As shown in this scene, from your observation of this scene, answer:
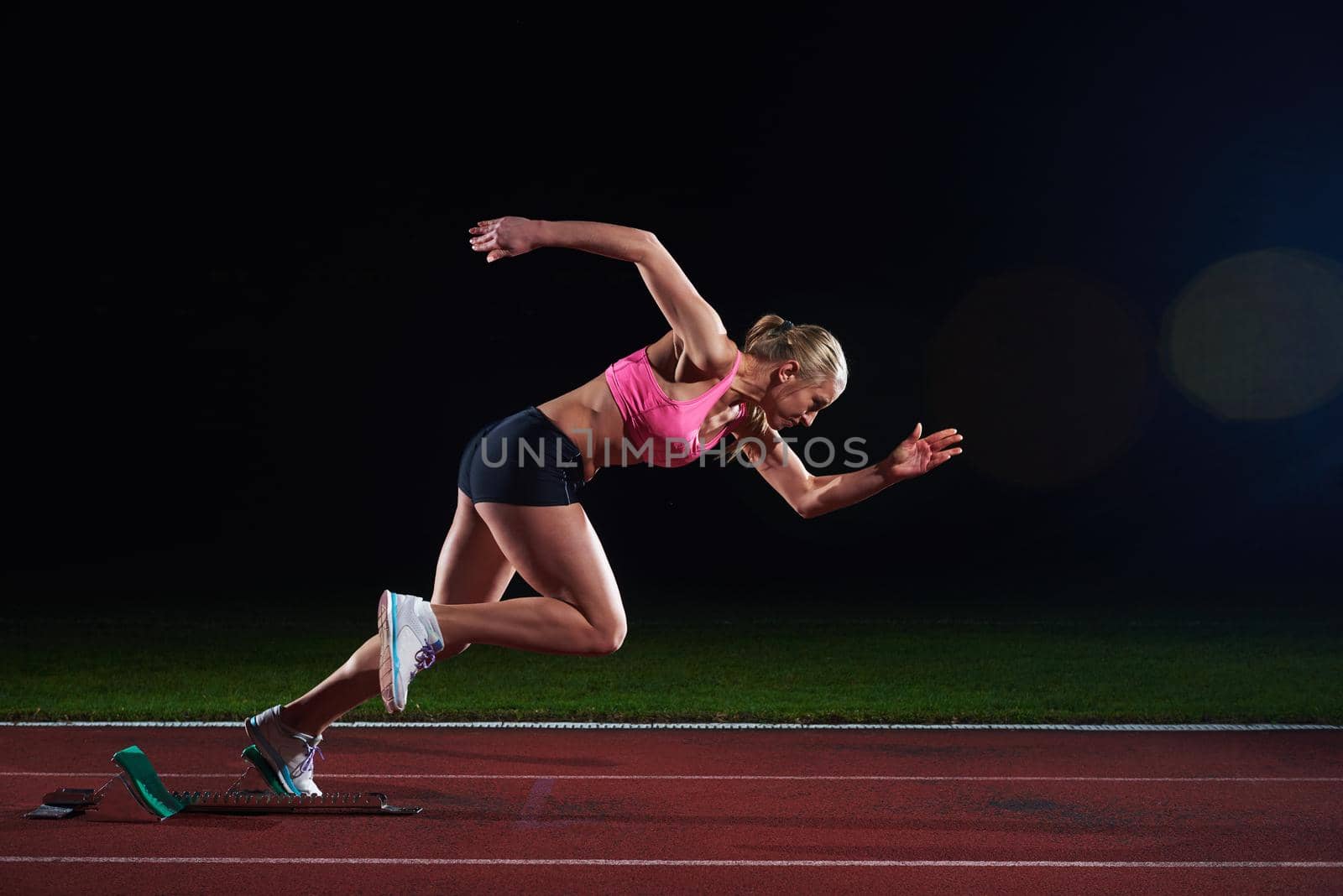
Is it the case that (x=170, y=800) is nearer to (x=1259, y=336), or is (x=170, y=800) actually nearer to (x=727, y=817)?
(x=727, y=817)

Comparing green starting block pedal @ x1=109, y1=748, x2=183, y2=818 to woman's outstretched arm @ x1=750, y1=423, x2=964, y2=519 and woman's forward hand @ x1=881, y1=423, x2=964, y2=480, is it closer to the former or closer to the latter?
woman's outstretched arm @ x1=750, y1=423, x2=964, y2=519

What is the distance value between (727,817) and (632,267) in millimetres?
17855

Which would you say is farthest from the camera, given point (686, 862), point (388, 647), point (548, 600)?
point (686, 862)

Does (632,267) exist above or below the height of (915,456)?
above

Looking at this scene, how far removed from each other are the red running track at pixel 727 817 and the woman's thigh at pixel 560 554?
31.8 inches

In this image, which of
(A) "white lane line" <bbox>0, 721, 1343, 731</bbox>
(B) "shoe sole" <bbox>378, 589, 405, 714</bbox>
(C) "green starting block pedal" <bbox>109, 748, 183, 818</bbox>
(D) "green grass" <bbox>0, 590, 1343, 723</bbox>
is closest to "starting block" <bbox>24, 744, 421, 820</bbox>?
(C) "green starting block pedal" <bbox>109, 748, 183, 818</bbox>

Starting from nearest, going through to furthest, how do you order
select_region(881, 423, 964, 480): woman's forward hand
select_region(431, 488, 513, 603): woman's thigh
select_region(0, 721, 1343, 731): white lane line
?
select_region(431, 488, 513, 603): woman's thigh
select_region(881, 423, 964, 480): woman's forward hand
select_region(0, 721, 1343, 731): white lane line

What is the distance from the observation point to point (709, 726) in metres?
6.43

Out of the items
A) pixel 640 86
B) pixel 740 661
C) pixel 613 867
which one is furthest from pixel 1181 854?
pixel 640 86

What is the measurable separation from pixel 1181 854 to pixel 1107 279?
778 inches

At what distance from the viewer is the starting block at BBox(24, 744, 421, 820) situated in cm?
414

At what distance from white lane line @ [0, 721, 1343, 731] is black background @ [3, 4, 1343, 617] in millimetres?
12788

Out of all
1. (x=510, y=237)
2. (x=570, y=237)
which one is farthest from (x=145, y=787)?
(x=570, y=237)

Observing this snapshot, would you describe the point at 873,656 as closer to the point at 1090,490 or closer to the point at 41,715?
the point at 41,715
